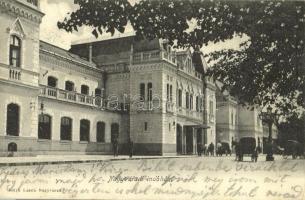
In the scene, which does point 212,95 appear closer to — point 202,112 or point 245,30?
point 202,112

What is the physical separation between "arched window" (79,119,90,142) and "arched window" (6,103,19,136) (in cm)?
813

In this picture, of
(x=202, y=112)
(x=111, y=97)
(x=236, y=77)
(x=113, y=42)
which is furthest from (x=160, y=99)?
(x=236, y=77)

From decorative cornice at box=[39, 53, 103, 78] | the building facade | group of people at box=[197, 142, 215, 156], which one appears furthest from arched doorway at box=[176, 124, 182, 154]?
decorative cornice at box=[39, 53, 103, 78]

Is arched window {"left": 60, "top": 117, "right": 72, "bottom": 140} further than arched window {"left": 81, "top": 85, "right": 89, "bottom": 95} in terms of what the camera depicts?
No

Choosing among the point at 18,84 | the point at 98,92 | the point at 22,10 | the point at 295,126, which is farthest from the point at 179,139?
the point at 295,126

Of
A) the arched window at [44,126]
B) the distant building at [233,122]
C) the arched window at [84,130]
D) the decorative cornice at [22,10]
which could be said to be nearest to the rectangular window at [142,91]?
the arched window at [84,130]

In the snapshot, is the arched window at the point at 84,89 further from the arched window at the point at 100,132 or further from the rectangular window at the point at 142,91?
the rectangular window at the point at 142,91

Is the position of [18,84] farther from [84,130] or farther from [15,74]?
[84,130]

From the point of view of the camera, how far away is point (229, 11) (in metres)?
9.65

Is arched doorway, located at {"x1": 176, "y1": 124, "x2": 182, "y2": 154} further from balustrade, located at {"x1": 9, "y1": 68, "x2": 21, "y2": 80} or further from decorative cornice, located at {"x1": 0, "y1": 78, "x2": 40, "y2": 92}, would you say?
balustrade, located at {"x1": 9, "y1": 68, "x2": 21, "y2": 80}

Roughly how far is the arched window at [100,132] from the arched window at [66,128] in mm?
3757

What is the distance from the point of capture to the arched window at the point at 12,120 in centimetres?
2377

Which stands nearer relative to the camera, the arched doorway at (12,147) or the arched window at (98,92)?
the arched doorway at (12,147)

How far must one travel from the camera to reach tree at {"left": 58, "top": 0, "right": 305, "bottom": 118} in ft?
30.2
